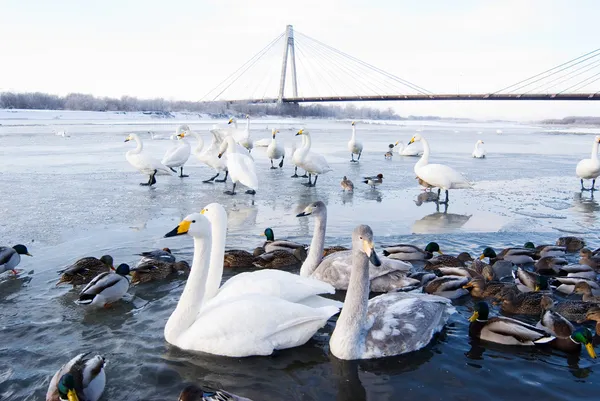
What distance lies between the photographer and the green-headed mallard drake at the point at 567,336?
4137 mm

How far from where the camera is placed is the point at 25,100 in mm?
77062

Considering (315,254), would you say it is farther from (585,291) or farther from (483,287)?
(585,291)

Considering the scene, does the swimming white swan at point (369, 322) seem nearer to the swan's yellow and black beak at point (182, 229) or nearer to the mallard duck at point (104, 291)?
the swan's yellow and black beak at point (182, 229)

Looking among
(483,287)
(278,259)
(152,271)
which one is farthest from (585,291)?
(152,271)

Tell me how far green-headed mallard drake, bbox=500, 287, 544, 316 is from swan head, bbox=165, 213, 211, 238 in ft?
10.5

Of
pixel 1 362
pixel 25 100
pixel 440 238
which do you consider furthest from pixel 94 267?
pixel 25 100

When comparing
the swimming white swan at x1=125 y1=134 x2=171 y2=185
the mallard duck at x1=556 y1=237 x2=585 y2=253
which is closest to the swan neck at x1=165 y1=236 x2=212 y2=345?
the mallard duck at x1=556 y1=237 x2=585 y2=253

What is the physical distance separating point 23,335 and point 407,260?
4.57 metres

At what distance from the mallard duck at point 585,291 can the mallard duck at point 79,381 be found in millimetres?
4805

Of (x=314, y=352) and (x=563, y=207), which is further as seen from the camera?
(x=563, y=207)

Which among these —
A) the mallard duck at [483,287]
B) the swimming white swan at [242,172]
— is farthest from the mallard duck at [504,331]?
the swimming white swan at [242,172]

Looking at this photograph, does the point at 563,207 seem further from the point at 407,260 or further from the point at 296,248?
the point at 296,248

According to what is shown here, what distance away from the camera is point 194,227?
14.2ft

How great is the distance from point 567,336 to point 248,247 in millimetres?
4389
